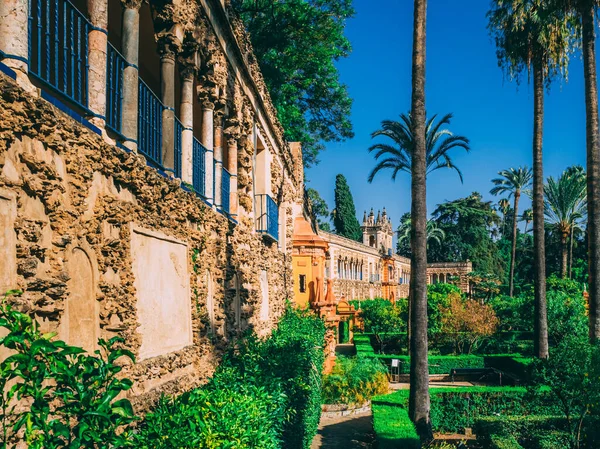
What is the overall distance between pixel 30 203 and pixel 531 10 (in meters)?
21.7

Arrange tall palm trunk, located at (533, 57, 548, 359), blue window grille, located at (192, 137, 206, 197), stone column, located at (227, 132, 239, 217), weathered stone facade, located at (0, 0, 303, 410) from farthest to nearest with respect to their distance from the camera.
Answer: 1. tall palm trunk, located at (533, 57, 548, 359)
2. stone column, located at (227, 132, 239, 217)
3. blue window grille, located at (192, 137, 206, 197)
4. weathered stone facade, located at (0, 0, 303, 410)

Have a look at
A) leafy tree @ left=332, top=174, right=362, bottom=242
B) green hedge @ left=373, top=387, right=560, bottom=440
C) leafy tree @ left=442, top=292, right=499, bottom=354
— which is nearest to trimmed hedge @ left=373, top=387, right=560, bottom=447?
green hedge @ left=373, top=387, right=560, bottom=440

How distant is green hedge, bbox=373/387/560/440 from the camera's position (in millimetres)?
16531

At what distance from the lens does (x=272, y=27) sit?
26.1 m

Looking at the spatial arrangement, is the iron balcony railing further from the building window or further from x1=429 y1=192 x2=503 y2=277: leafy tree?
x1=429 y1=192 x2=503 y2=277: leafy tree

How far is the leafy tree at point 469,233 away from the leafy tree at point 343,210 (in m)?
18.4

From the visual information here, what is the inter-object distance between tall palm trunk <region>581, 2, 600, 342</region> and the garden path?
6.25 m

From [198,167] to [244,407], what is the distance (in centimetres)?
446

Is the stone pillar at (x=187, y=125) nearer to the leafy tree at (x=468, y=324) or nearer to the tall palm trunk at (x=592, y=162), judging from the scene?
the tall palm trunk at (x=592, y=162)

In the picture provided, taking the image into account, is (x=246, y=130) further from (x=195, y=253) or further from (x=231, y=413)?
(x=231, y=413)

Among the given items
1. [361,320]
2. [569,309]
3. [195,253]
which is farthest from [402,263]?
[195,253]

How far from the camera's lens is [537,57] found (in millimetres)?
22219

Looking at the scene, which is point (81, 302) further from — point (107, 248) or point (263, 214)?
point (263, 214)

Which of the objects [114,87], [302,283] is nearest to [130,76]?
[114,87]
